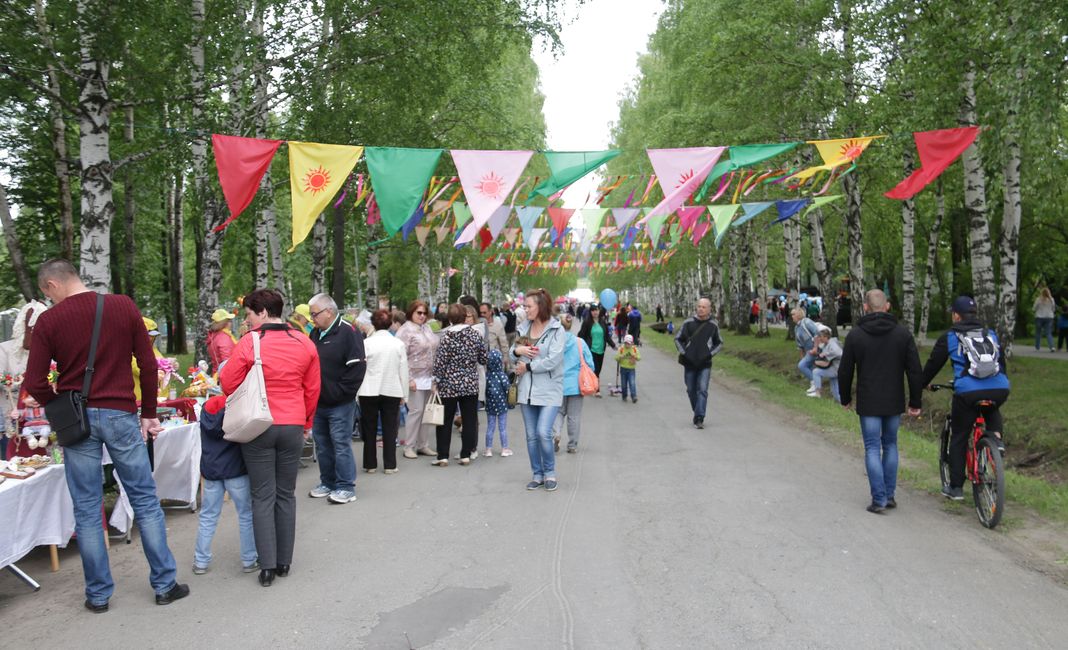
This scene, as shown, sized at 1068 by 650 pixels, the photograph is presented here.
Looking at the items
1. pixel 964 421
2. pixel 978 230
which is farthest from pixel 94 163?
pixel 978 230

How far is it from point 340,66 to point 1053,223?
864 inches

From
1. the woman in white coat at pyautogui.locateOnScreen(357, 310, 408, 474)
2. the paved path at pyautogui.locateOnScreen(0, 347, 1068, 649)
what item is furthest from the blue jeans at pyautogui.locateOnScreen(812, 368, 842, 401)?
the woman in white coat at pyautogui.locateOnScreen(357, 310, 408, 474)

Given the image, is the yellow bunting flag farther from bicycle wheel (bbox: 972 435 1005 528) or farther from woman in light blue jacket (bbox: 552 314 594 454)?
bicycle wheel (bbox: 972 435 1005 528)

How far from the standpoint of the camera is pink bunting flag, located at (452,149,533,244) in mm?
10414

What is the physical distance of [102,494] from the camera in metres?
4.62

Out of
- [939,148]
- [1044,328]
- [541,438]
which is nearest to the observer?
[541,438]

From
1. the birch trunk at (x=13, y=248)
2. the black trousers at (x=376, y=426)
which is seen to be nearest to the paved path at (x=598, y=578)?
the black trousers at (x=376, y=426)

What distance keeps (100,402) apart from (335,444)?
290cm

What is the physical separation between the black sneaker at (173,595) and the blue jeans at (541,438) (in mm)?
3451

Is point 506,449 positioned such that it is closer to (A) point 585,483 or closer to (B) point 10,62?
(A) point 585,483

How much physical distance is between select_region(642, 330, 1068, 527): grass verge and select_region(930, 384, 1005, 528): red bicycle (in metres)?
0.32

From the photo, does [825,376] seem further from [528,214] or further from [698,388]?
[528,214]

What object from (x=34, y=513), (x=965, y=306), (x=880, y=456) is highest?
(x=965, y=306)

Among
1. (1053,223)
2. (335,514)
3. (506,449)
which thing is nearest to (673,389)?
(506,449)
